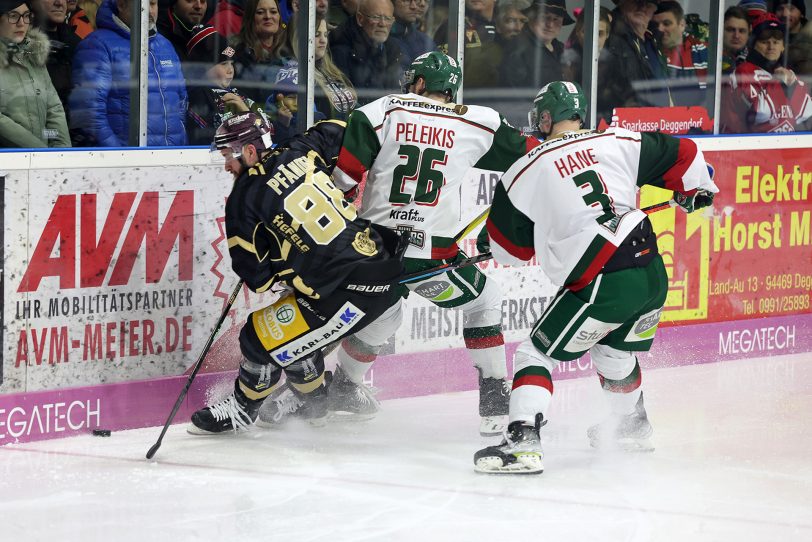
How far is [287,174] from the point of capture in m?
4.39

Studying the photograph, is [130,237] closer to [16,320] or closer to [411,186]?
[16,320]

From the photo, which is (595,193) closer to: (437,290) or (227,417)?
(437,290)

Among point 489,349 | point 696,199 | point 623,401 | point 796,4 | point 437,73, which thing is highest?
point 796,4

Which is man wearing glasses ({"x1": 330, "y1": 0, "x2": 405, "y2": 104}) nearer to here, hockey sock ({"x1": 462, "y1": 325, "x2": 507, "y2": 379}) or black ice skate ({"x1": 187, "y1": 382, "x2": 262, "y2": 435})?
hockey sock ({"x1": 462, "y1": 325, "x2": 507, "y2": 379})

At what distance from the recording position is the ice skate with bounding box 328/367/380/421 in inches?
200

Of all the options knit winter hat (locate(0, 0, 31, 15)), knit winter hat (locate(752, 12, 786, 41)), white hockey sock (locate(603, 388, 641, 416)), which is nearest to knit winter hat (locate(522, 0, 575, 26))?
knit winter hat (locate(752, 12, 786, 41))

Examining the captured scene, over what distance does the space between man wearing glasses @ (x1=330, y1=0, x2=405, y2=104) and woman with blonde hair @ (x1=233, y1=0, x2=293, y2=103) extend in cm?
24

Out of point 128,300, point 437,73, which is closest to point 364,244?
point 437,73

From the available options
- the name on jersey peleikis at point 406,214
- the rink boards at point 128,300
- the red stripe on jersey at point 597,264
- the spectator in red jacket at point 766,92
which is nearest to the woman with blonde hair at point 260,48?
the rink boards at point 128,300

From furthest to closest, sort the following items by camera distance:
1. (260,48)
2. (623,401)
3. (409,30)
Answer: (409,30)
(260,48)
(623,401)

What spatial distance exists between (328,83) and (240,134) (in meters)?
1.01

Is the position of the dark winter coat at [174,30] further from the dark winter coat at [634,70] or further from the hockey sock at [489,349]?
the dark winter coat at [634,70]

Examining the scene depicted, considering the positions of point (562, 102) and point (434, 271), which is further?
point (434, 271)

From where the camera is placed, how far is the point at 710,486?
4.19 metres
